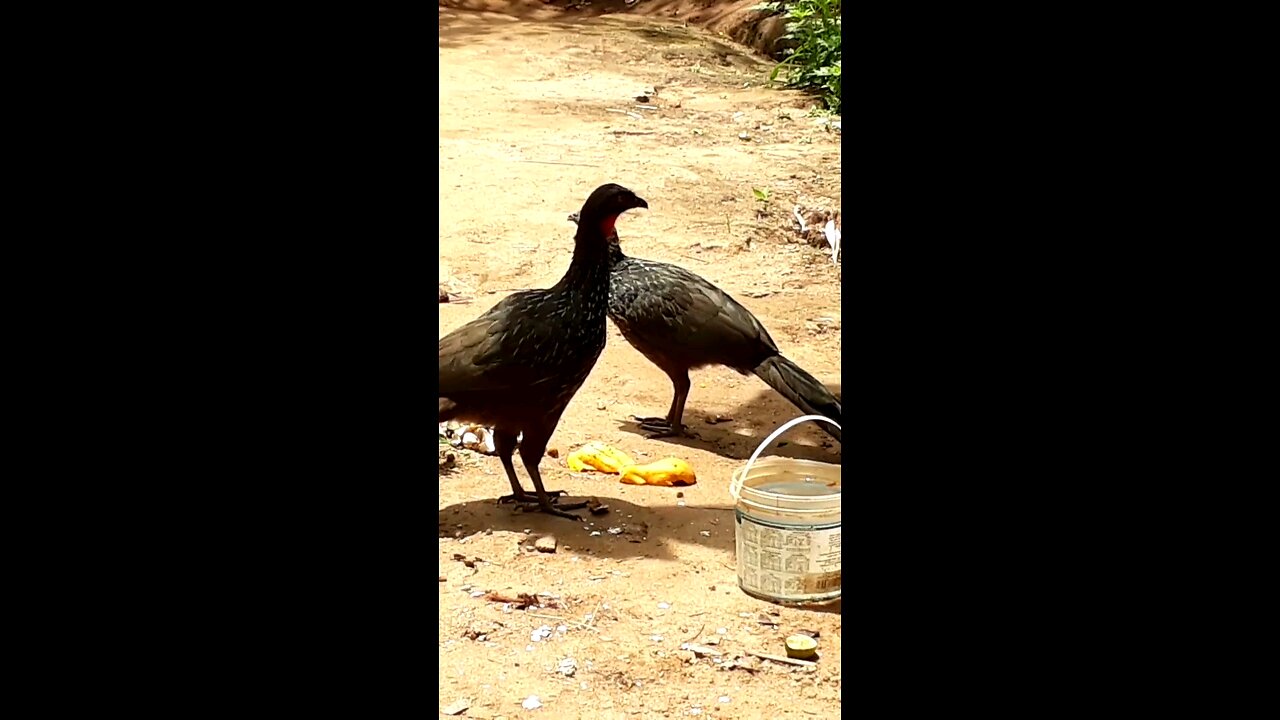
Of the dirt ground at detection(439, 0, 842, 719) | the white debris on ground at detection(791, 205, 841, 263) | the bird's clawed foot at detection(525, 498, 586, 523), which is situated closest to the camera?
the dirt ground at detection(439, 0, 842, 719)

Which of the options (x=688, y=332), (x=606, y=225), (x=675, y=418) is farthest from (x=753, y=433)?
(x=606, y=225)

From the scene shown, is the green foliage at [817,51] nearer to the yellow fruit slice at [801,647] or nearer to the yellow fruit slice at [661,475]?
the yellow fruit slice at [661,475]

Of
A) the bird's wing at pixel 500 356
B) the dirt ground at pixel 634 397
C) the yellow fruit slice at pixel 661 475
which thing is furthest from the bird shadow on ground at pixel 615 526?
the bird's wing at pixel 500 356

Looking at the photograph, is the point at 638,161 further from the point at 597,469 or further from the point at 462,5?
the point at 462,5

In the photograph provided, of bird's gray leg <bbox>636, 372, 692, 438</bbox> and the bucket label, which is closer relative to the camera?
the bucket label

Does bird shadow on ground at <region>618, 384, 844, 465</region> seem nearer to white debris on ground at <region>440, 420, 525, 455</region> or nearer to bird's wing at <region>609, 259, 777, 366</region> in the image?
bird's wing at <region>609, 259, 777, 366</region>

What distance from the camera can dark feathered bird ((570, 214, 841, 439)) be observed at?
5.30 meters

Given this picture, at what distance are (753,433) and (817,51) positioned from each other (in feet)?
25.8

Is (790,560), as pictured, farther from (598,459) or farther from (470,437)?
(470,437)

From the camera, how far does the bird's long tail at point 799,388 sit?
5.14 meters

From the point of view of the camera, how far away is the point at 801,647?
363cm

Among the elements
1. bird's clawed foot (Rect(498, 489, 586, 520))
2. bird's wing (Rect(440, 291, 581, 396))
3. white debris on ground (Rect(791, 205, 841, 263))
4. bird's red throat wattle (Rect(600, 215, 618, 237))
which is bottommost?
bird's clawed foot (Rect(498, 489, 586, 520))

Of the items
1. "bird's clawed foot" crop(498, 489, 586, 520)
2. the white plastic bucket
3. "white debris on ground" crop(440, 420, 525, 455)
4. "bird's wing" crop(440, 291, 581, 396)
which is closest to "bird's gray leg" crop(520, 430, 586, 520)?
"bird's clawed foot" crop(498, 489, 586, 520)
